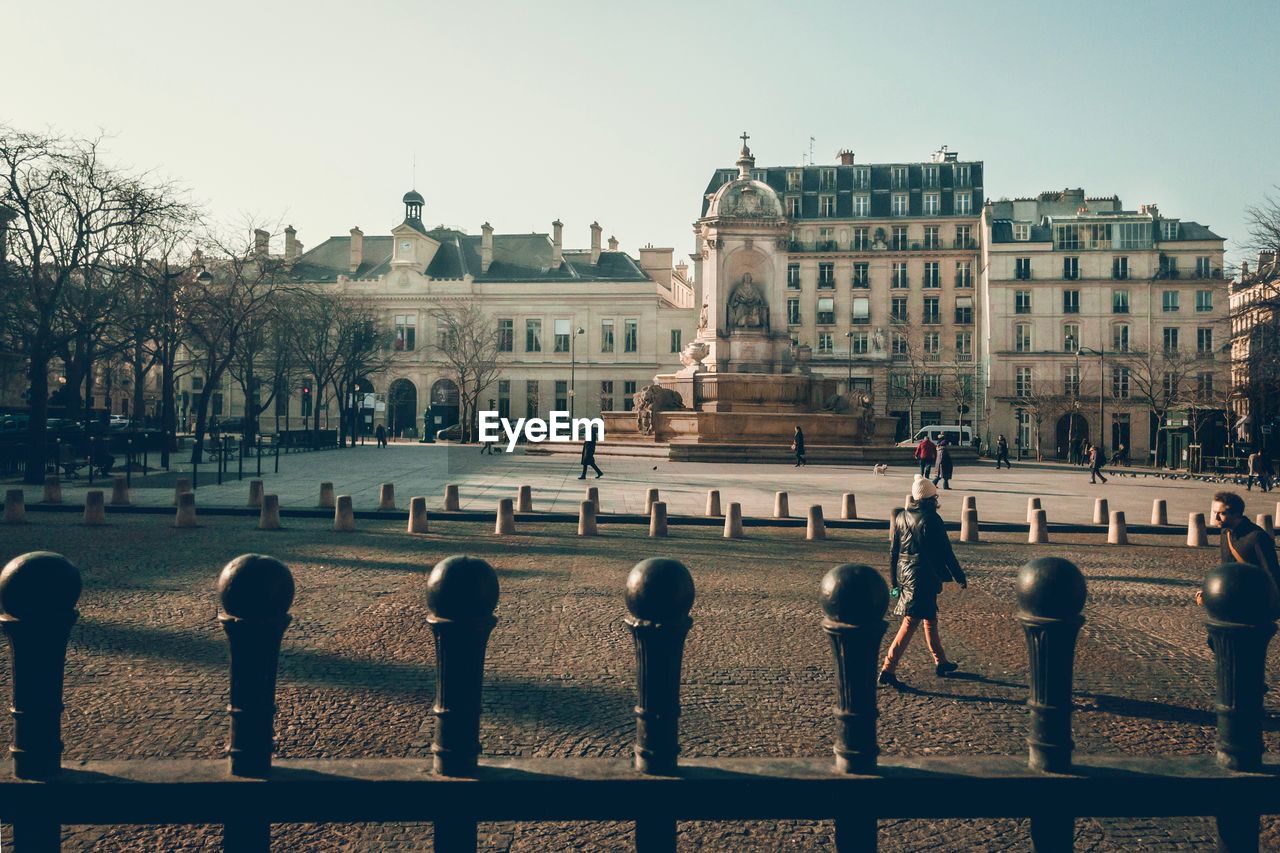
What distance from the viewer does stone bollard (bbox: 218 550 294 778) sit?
274 cm

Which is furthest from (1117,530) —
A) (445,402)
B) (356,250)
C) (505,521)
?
(356,250)

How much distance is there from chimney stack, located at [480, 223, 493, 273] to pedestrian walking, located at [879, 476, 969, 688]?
258ft

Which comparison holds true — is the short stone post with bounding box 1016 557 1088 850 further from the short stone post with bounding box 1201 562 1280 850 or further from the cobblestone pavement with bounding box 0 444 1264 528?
the cobblestone pavement with bounding box 0 444 1264 528

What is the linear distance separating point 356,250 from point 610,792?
289 feet

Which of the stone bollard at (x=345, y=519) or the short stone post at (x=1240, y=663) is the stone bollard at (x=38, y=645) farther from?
the stone bollard at (x=345, y=519)

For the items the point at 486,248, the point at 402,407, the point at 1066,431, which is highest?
the point at 486,248

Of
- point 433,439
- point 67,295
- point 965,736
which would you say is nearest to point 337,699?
point 965,736

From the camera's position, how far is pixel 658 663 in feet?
9.30

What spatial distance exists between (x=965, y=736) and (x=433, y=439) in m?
71.9

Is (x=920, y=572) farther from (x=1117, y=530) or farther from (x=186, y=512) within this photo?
(x=186, y=512)

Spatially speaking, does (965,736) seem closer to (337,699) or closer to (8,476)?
(337,699)

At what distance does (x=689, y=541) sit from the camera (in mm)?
15492

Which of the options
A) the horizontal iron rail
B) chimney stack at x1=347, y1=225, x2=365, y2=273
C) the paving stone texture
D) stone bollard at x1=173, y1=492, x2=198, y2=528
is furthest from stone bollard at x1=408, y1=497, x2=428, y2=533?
chimney stack at x1=347, y1=225, x2=365, y2=273

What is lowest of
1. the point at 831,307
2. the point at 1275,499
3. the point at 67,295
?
the point at 1275,499
